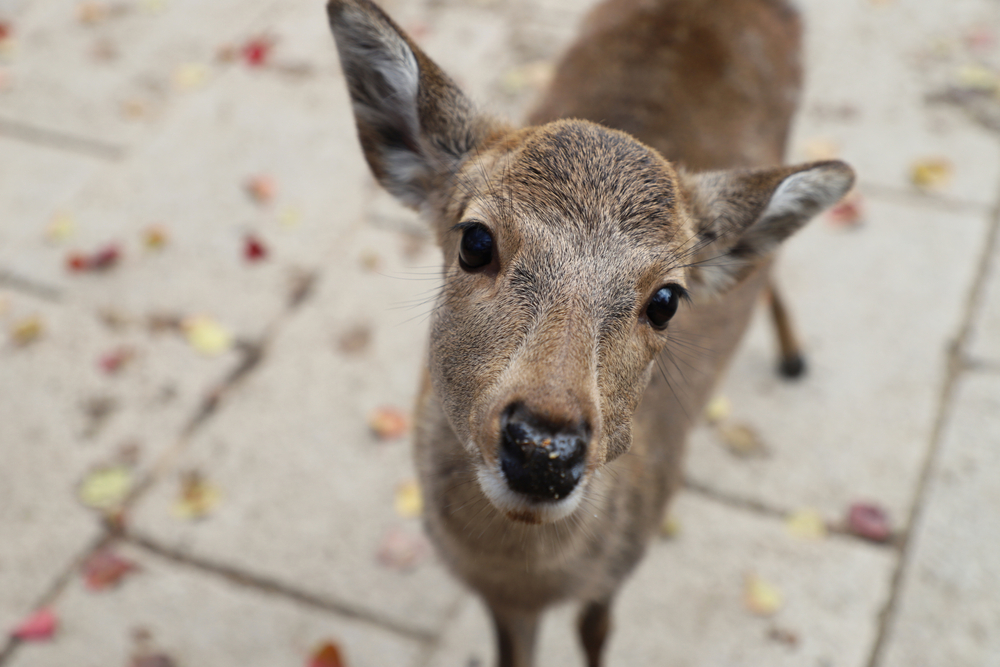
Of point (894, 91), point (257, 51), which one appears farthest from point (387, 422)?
point (894, 91)

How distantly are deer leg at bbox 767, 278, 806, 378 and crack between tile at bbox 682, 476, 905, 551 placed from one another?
0.76 metres

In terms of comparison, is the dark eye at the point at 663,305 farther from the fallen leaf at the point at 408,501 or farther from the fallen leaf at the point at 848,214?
the fallen leaf at the point at 848,214

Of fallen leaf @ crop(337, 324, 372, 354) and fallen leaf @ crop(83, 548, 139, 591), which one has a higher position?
fallen leaf @ crop(337, 324, 372, 354)

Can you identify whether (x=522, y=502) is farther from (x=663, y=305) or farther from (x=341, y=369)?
(x=341, y=369)

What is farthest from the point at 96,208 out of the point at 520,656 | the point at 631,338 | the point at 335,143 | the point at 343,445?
the point at 631,338

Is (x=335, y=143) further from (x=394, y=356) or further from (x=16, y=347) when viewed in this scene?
(x=16, y=347)

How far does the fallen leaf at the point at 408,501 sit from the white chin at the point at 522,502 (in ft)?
5.71

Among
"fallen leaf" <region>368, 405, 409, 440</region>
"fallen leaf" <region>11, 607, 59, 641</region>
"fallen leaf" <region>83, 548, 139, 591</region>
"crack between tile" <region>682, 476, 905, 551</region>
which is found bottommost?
"fallen leaf" <region>11, 607, 59, 641</region>

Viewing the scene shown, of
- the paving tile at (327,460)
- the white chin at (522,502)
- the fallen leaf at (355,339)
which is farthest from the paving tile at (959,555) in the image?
the fallen leaf at (355,339)

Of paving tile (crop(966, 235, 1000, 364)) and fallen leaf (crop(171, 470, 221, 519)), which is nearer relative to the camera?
fallen leaf (crop(171, 470, 221, 519))

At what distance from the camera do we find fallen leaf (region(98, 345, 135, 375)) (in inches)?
154

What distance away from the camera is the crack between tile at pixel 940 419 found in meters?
3.16

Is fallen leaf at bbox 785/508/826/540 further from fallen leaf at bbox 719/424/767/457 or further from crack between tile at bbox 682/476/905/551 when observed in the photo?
fallen leaf at bbox 719/424/767/457

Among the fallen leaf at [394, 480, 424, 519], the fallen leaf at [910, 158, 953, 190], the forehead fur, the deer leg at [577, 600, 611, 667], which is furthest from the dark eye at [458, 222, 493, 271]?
the fallen leaf at [910, 158, 953, 190]
